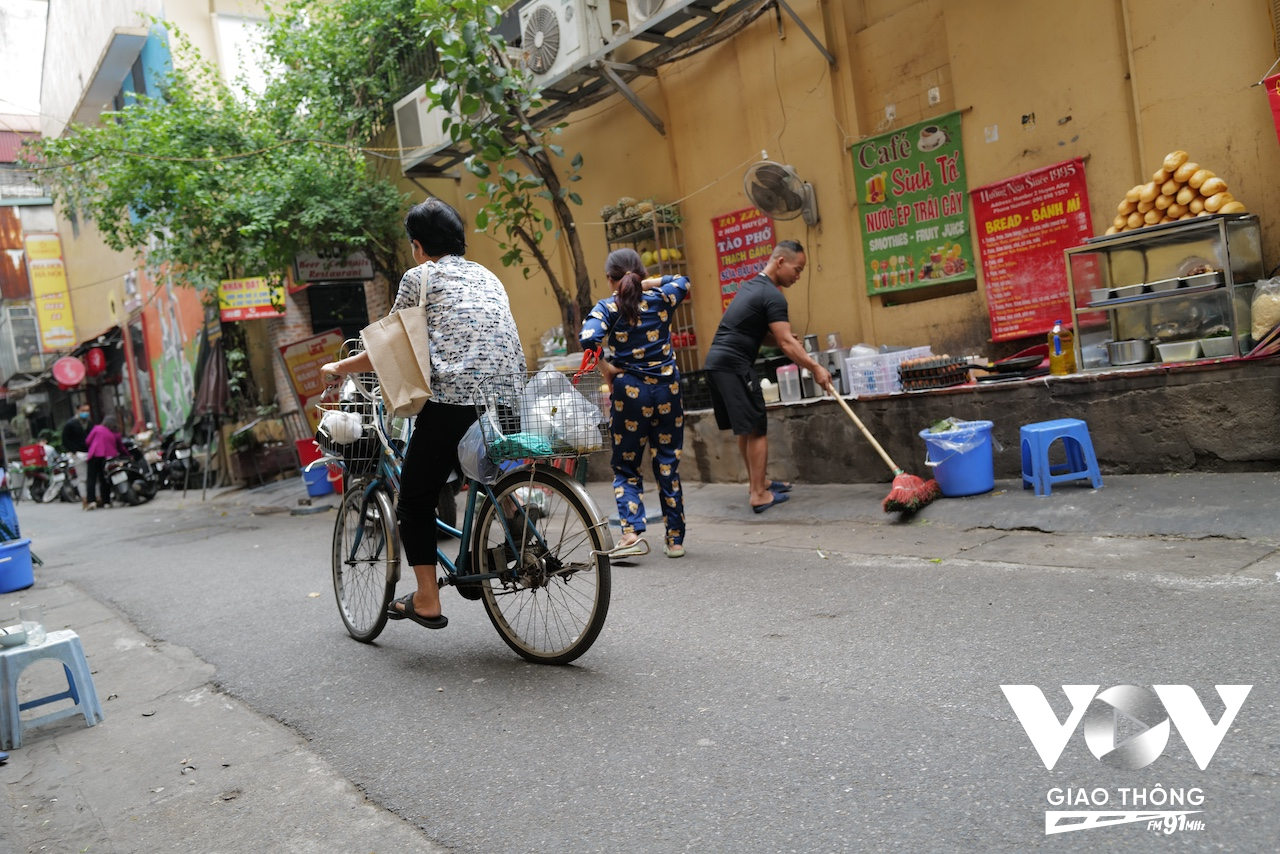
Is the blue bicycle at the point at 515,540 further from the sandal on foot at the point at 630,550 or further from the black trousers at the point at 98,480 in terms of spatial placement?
the black trousers at the point at 98,480

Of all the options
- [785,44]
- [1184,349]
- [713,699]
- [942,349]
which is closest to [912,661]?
[713,699]

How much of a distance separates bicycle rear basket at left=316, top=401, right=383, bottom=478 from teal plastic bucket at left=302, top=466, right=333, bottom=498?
7484mm

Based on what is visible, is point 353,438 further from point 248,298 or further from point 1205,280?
point 248,298

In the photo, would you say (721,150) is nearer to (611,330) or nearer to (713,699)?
(611,330)

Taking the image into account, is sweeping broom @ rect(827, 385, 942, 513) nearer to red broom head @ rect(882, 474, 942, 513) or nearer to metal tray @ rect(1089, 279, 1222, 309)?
red broom head @ rect(882, 474, 942, 513)

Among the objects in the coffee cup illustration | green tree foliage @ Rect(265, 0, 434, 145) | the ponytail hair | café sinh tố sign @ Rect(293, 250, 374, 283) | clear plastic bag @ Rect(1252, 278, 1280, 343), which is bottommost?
clear plastic bag @ Rect(1252, 278, 1280, 343)

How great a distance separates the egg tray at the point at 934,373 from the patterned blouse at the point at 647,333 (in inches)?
91.0

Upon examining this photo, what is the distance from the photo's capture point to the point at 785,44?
28.2 ft

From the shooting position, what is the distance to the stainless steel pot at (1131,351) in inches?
236

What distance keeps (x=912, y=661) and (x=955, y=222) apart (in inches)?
202

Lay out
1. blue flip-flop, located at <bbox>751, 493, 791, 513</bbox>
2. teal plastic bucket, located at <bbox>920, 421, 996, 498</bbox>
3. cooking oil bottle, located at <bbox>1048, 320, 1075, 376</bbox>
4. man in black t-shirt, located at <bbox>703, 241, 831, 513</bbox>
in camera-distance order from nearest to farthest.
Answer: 1. teal plastic bucket, located at <bbox>920, 421, 996, 498</bbox>
2. cooking oil bottle, located at <bbox>1048, 320, 1075, 376</bbox>
3. man in black t-shirt, located at <bbox>703, 241, 831, 513</bbox>
4. blue flip-flop, located at <bbox>751, 493, 791, 513</bbox>

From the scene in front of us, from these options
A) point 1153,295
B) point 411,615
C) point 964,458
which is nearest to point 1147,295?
point 1153,295

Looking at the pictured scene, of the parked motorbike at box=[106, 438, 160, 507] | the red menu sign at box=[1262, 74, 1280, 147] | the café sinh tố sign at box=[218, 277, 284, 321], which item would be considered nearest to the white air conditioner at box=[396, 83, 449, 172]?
the café sinh tố sign at box=[218, 277, 284, 321]

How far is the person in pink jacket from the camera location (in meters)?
17.0
